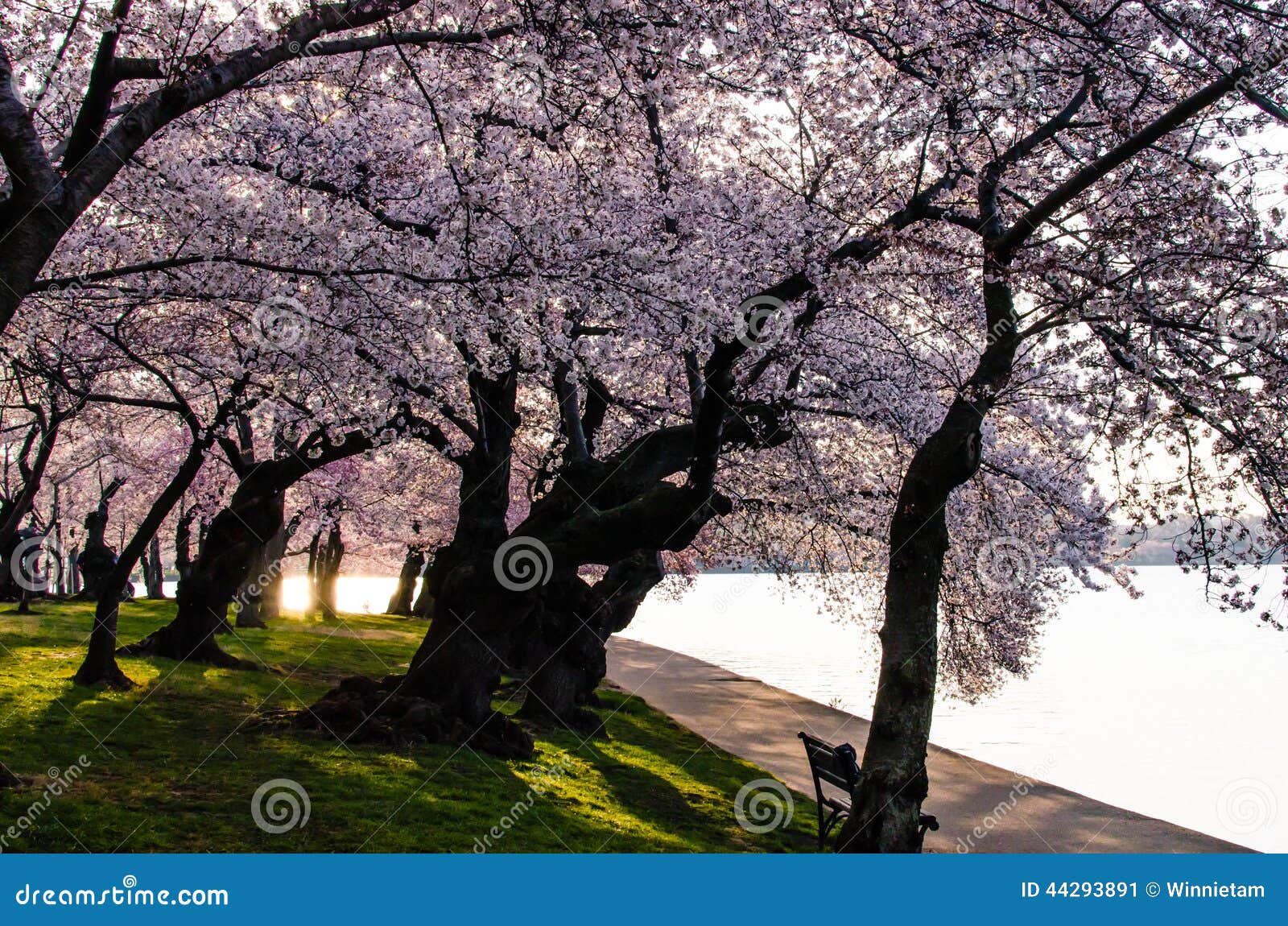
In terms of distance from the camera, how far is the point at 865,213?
1370cm

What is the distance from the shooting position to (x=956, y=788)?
18.6 m

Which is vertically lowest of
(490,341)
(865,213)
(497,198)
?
(490,341)

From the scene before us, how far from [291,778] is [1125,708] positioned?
102 feet

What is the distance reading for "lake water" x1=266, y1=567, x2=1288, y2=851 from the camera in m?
21.3

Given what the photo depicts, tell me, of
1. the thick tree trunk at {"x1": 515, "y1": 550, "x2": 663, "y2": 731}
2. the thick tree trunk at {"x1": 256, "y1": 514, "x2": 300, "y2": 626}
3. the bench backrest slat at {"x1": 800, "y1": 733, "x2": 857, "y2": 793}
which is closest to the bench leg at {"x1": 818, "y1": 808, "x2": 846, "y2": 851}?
the bench backrest slat at {"x1": 800, "y1": 733, "x2": 857, "y2": 793}

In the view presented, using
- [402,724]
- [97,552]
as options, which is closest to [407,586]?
[97,552]

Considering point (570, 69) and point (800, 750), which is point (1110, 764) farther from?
point (570, 69)

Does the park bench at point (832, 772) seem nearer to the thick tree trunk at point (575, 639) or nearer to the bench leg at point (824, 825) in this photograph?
the bench leg at point (824, 825)

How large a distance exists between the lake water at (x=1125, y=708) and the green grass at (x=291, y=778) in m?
7.59

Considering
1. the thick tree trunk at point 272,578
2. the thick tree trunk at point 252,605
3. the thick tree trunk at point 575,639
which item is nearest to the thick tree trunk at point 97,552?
the thick tree trunk at point 252,605

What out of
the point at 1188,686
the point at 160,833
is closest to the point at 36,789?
the point at 160,833

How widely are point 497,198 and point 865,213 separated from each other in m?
5.19

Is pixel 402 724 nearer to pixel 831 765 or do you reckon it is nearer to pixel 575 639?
pixel 575 639

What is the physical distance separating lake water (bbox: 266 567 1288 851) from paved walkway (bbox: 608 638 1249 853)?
1696 mm
